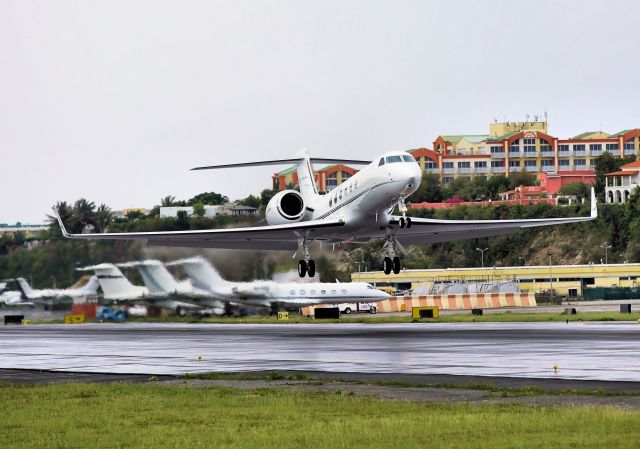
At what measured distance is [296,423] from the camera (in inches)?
730

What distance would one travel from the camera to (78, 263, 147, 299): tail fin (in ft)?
257

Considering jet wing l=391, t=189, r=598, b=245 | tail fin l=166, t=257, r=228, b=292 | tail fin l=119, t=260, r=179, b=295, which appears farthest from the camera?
tail fin l=119, t=260, r=179, b=295

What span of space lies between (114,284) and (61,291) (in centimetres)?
694

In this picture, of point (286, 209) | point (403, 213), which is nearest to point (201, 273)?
point (286, 209)

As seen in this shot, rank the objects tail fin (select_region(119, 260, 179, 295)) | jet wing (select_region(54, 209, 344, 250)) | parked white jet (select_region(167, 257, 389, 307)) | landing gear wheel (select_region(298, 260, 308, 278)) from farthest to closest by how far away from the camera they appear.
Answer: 1. parked white jet (select_region(167, 257, 389, 307))
2. tail fin (select_region(119, 260, 179, 295))
3. landing gear wheel (select_region(298, 260, 308, 278))
4. jet wing (select_region(54, 209, 344, 250))

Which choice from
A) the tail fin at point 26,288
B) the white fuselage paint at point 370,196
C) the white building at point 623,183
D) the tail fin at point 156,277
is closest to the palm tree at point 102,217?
the tail fin at point 26,288

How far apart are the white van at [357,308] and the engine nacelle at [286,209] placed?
3886 cm

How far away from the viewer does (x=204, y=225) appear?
8138 centimetres

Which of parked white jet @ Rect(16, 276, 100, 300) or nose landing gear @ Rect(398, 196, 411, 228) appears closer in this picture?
nose landing gear @ Rect(398, 196, 411, 228)

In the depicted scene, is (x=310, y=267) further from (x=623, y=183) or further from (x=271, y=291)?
(x=623, y=183)

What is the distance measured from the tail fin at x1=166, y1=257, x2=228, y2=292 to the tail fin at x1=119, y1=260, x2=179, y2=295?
1287 mm

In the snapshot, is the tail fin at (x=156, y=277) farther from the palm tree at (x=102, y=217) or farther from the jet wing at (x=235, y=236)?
the palm tree at (x=102, y=217)

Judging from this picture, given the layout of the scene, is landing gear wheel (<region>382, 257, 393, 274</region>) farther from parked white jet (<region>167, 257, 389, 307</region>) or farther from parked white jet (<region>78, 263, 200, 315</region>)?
parked white jet (<region>78, 263, 200, 315</region>)

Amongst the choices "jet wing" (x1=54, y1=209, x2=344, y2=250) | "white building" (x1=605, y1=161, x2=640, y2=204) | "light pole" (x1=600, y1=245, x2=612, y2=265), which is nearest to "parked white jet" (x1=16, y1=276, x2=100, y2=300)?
"jet wing" (x1=54, y1=209, x2=344, y2=250)
